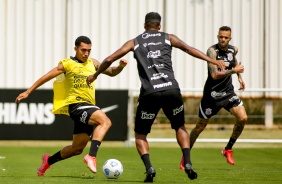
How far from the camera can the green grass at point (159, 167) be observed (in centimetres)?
1291

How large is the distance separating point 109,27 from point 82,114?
668 inches

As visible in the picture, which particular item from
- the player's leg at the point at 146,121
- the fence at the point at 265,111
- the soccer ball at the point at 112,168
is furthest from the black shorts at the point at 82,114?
the fence at the point at 265,111

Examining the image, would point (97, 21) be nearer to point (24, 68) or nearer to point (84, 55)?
point (24, 68)

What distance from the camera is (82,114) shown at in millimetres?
13305

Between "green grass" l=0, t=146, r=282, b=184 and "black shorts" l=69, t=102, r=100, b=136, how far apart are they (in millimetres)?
734

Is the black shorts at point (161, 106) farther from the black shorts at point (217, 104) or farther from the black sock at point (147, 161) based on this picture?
the black shorts at point (217, 104)

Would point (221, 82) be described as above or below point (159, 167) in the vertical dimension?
above

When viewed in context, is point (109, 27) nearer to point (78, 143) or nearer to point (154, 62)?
point (78, 143)

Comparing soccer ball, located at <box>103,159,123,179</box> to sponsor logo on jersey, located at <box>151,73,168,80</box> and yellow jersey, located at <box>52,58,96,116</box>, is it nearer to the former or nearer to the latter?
yellow jersey, located at <box>52,58,96,116</box>

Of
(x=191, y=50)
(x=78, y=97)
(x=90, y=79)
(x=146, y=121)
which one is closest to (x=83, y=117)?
(x=78, y=97)

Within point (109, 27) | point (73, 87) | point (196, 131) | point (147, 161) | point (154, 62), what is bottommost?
point (147, 161)

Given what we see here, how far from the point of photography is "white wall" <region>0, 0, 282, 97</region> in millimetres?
29906


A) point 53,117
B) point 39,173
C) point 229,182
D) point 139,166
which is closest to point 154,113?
point 229,182

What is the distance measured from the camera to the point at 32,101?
881 inches
